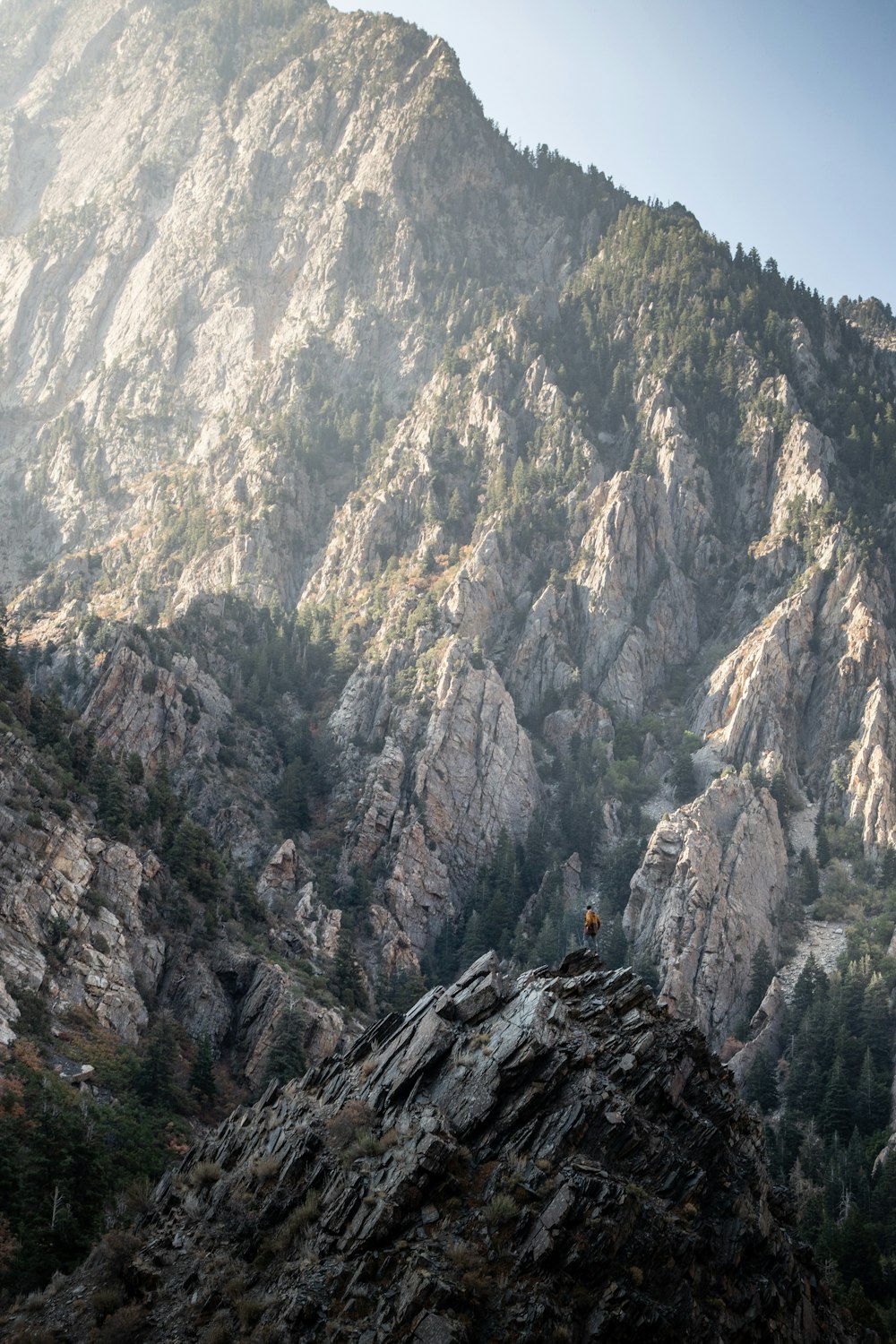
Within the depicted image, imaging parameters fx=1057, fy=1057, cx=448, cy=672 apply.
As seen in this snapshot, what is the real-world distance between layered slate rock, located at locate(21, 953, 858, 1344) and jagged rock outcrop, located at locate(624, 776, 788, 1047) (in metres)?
59.3

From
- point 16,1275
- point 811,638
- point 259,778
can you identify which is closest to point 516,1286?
point 16,1275

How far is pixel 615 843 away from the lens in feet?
391

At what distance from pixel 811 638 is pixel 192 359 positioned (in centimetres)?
11813

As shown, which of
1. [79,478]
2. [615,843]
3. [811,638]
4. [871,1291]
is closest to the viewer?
[871,1291]

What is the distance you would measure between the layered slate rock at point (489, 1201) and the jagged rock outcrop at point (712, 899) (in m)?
59.3

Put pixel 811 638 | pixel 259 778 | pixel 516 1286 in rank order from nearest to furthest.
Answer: pixel 516 1286 → pixel 259 778 → pixel 811 638

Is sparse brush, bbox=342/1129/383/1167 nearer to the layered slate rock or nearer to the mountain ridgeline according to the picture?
the layered slate rock

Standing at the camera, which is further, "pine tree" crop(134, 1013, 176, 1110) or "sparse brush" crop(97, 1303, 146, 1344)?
"pine tree" crop(134, 1013, 176, 1110)

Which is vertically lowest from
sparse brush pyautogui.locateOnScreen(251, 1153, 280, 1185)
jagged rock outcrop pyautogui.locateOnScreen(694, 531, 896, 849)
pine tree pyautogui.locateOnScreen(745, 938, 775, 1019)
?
sparse brush pyautogui.locateOnScreen(251, 1153, 280, 1185)

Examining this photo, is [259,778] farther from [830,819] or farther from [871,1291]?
[871,1291]

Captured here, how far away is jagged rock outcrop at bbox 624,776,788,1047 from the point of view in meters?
96.6

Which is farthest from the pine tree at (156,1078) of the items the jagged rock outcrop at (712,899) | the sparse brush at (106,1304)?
the jagged rock outcrop at (712,899)

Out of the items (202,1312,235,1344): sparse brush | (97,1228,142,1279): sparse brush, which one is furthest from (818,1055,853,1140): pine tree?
(202,1312,235,1344): sparse brush

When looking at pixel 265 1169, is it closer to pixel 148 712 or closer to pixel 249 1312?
pixel 249 1312
